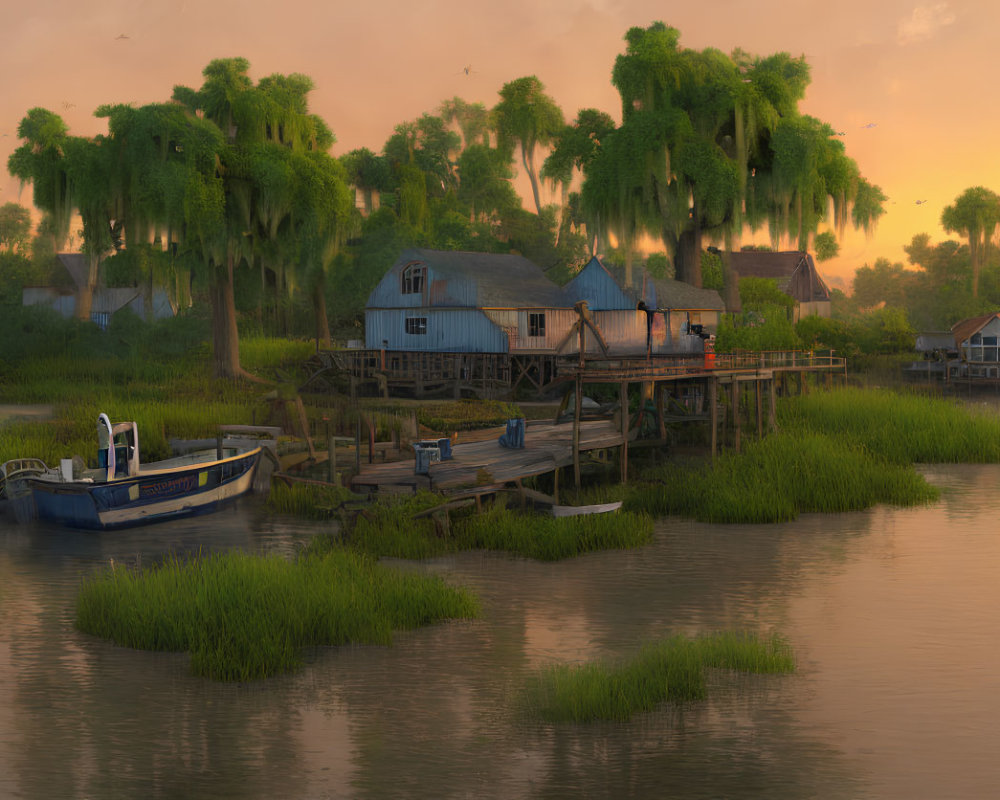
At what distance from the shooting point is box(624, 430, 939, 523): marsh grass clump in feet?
97.9

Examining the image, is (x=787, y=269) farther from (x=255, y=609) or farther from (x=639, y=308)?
(x=255, y=609)

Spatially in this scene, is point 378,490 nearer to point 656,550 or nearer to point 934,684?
point 656,550

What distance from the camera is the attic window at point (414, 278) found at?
191 feet

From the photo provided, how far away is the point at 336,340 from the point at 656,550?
51361mm

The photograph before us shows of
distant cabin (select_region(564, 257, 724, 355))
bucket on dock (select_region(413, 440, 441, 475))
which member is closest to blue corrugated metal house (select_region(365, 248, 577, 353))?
distant cabin (select_region(564, 257, 724, 355))

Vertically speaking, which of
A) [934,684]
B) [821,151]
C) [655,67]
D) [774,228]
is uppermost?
[655,67]

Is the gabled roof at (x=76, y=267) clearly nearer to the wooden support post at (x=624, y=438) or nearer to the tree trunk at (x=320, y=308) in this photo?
the tree trunk at (x=320, y=308)

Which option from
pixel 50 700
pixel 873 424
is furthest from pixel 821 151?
pixel 50 700

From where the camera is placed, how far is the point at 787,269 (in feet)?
324

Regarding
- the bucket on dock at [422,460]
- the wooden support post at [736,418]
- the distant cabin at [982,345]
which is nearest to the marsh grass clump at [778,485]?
the wooden support post at [736,418]

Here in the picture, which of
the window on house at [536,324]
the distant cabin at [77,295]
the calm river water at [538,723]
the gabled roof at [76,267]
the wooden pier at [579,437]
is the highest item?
the gabled roof at [76,267]

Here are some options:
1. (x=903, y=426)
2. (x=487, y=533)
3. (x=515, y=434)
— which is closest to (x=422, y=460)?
(x=487, y=533)

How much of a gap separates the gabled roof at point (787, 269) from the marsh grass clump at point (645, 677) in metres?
83.3

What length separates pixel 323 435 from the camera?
40625mm
